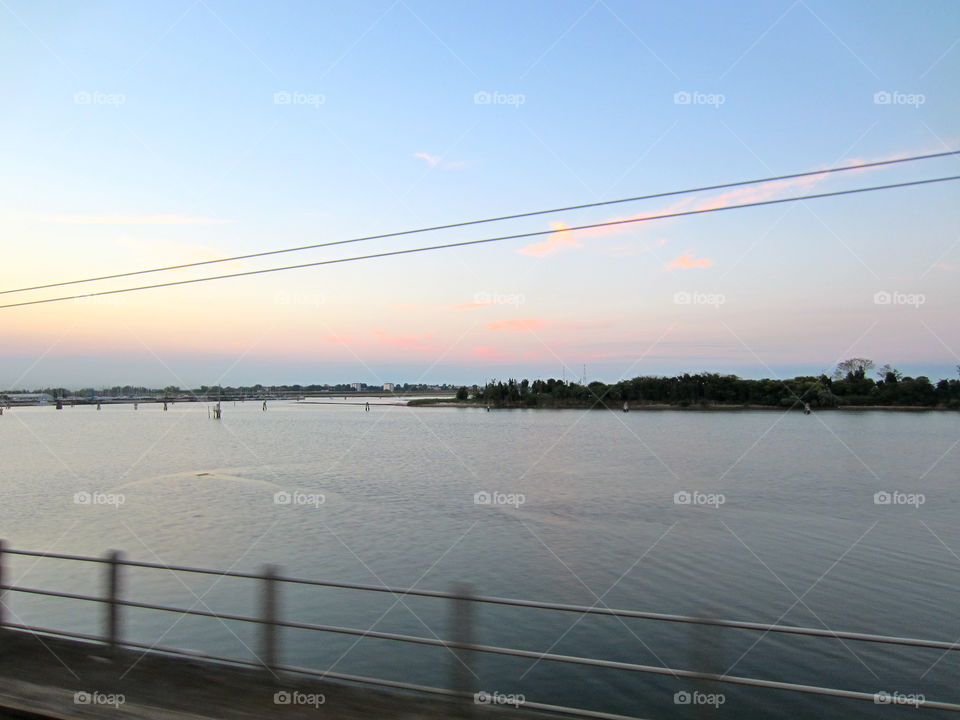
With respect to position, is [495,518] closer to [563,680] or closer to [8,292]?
[563,680]

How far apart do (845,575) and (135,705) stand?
23.2 m

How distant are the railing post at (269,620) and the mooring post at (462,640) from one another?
180cm

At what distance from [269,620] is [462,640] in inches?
77.0

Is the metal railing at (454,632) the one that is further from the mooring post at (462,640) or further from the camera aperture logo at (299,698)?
the camera aperture logo at (299,698)

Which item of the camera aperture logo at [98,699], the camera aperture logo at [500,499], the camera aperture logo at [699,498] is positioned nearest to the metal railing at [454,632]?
the camera aperture logo at [98,699]

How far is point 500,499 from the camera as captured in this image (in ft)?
133

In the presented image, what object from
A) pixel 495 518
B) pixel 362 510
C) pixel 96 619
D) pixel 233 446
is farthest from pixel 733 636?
pixel 233 446

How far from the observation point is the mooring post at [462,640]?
5.68 meters

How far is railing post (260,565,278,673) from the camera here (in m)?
6.38

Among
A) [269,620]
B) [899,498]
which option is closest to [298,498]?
[899,498]

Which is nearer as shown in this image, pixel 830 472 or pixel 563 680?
pixel 563 680

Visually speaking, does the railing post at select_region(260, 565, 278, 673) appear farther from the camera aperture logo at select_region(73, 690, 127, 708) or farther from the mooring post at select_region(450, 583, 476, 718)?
the mooring post at select_region(450, 583, 476, 718)

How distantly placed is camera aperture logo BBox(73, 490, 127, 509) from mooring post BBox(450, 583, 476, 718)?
39070mm

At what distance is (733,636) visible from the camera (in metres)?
16.6
